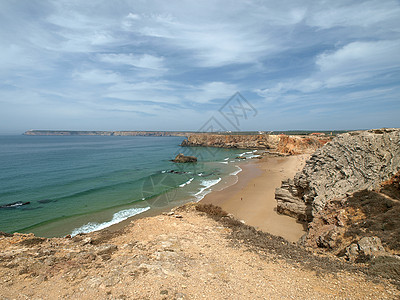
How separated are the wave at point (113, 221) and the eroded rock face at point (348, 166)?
45.0 ft

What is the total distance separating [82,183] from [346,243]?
2899cm

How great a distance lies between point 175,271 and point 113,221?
1185 centimetres

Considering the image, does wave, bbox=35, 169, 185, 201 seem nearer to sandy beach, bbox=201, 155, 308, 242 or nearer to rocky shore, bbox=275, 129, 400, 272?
sandy beach, bbox=201, 155, 308, 242

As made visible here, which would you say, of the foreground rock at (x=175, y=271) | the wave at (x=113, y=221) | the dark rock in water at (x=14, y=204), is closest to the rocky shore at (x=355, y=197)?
the foreground rock at (x=175, y=271)

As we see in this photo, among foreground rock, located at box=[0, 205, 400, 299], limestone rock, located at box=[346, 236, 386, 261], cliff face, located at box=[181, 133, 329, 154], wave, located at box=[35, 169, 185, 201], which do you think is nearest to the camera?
foreground rock, located at box=[0, 205, 400, 299]

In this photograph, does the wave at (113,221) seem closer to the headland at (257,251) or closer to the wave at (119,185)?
the headland at (257,251)

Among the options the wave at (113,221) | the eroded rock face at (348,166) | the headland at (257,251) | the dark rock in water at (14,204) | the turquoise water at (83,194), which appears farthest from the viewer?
the dark rock in water at (14,204)

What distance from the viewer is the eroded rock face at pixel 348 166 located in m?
9.68

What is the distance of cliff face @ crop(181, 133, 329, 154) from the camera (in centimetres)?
5559

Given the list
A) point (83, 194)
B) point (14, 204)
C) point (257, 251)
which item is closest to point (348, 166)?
point (257, 251)

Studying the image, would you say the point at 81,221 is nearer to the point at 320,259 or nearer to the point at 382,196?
the point at 320,259

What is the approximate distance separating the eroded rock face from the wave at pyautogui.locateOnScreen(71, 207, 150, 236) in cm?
1372

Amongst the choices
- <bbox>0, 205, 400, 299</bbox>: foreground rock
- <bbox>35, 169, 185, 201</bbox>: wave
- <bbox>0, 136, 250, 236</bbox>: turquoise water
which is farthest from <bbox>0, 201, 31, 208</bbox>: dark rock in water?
<bbox>0, 205, 400, 299</bbox>: foreground rock

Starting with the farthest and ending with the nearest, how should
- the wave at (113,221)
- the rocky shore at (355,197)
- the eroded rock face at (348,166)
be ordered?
the wave at (113,221) < the eroded rock face at (348,166) < the rocky shore at (355,197)
